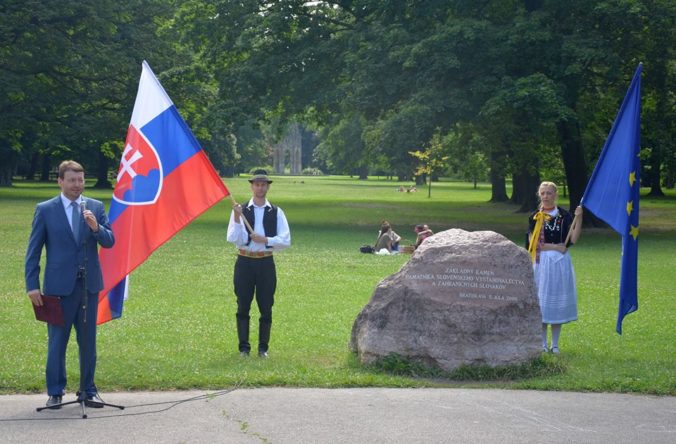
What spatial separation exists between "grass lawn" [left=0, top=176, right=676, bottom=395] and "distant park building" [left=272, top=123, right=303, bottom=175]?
148m

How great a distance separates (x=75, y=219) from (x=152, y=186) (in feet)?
5.02

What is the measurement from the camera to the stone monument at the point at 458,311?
9.62 metres

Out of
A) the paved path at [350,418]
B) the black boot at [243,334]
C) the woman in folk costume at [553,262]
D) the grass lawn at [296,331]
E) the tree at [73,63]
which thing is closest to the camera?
the paved path at [350,418]

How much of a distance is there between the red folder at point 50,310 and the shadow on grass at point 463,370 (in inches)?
129

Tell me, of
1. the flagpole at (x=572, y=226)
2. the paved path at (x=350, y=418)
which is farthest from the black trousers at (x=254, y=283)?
the flagpole at (x=572, y=226)

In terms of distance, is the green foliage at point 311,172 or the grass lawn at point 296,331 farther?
the green foliage at point 311,172

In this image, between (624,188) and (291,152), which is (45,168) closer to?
(291,152)

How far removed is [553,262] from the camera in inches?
433

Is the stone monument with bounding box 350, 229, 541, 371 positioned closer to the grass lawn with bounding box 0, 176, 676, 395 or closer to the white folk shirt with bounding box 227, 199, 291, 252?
the grass lawn with bounding box 0, 176, 676, 395

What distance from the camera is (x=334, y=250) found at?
2497 centimetres

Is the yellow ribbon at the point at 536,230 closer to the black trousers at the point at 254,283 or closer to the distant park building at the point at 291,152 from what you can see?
the black trousers at the point at 254,283

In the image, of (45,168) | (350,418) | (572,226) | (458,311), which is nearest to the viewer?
(350,418)

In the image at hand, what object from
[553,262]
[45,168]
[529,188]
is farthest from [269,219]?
[45,168]

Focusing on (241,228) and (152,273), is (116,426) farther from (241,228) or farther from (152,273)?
(152,273)
